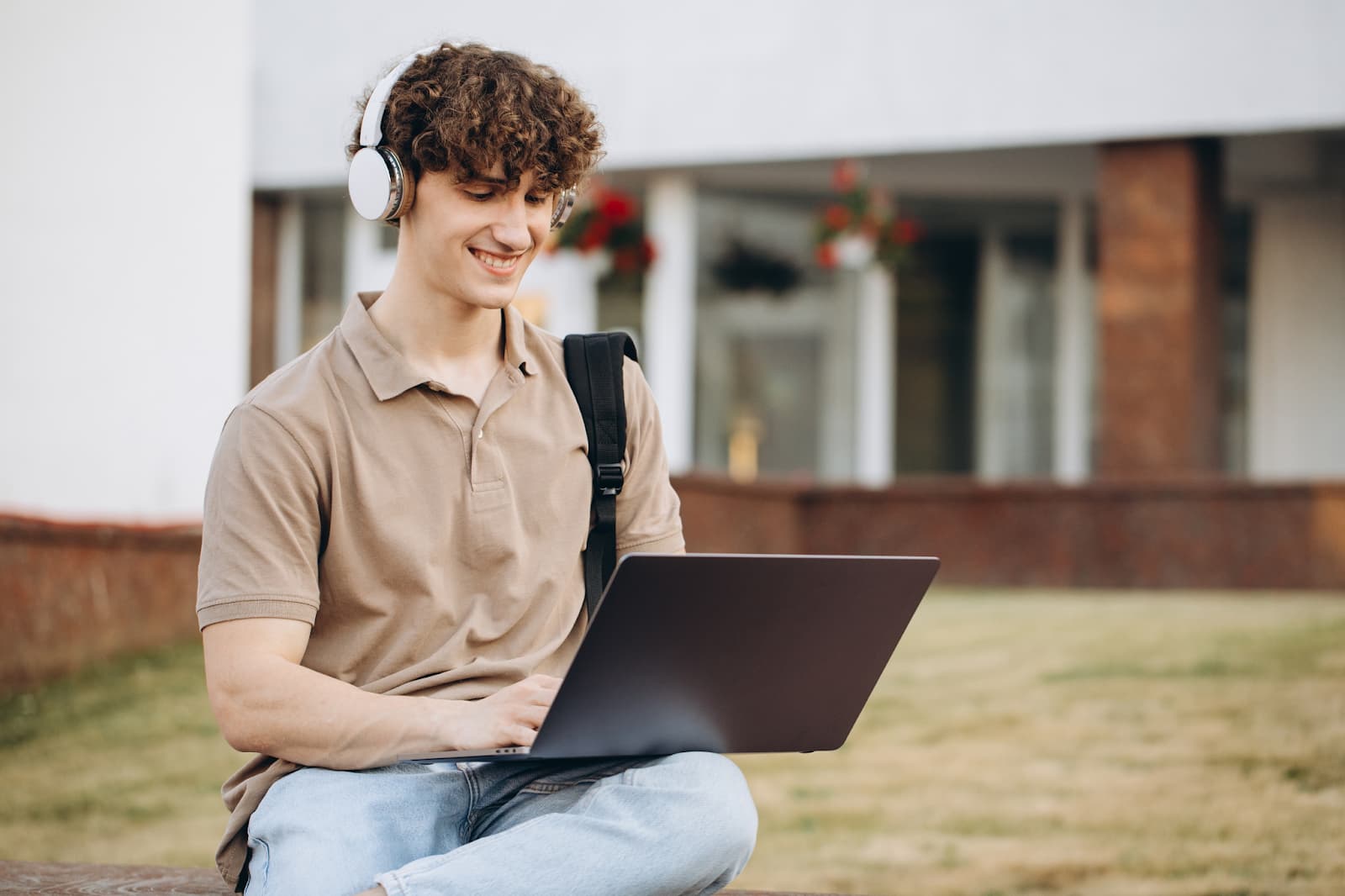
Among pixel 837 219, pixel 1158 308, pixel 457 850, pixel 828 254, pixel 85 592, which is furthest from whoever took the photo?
pixel 828 254

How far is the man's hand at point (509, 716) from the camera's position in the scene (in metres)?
2.28

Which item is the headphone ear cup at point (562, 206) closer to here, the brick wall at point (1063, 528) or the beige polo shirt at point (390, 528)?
the beige polo shirt at point (390, 528)

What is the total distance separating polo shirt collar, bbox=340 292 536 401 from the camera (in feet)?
8.24

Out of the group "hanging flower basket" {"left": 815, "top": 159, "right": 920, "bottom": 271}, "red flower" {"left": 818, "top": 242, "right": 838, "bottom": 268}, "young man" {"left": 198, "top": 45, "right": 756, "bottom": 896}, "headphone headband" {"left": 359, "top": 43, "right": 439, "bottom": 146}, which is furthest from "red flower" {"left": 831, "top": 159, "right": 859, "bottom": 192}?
"headphone headband" {"left": 359, "top": 43, "right": 439, "bottom": 146}

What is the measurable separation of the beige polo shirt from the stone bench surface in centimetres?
32

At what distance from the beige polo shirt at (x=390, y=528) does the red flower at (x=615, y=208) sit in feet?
33.0

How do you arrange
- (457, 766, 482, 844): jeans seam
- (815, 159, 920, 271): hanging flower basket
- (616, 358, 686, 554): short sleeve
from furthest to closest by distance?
(815, 159, 920, 271): hanging flower basket → (616, 358, 686, 554): short sleeve → (457, 766, 482, 844): jeans seam

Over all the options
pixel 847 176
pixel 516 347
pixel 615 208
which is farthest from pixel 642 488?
pixel 615 208

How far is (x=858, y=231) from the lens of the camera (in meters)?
12.4

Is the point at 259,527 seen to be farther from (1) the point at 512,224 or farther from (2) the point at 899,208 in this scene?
(2) the point at 899,208

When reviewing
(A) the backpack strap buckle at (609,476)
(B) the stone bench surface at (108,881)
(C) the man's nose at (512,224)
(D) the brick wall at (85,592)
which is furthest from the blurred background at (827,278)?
(C) the man's nose at (512,224)

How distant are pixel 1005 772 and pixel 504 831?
12.3ft

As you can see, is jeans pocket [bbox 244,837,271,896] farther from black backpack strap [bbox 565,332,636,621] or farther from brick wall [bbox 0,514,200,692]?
brick wall [bbox 0,514,200,692]

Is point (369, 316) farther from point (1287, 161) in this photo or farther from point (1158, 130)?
point (1287, 161)
